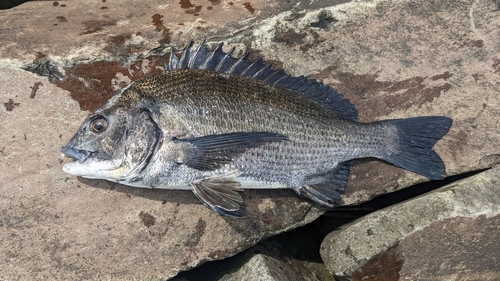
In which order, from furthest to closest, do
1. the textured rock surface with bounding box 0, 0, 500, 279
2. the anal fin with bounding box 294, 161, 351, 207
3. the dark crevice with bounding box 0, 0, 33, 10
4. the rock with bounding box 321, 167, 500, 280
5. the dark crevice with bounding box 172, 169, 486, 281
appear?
1. the dark crevice with bounding box 0, 0, 33, 10
2. the dark crevice with bounding box 172, 169, 486, 281
3. the anal fin with bounding box 294, 161, 351, 207
4. the rock with bounding box 321, 167, 500, 280
5. the textured rock surface with bounding box 0, 0, 500, 279

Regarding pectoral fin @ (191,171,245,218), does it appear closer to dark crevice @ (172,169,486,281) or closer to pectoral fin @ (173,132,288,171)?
pectoral fin @ (173,132,288,171)

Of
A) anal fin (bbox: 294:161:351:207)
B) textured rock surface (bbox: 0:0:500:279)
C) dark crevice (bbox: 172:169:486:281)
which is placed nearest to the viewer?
textured rock surface (bbox: 0:0:500:279)

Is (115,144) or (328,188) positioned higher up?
(115,144)

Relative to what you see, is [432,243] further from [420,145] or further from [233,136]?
[233,136]

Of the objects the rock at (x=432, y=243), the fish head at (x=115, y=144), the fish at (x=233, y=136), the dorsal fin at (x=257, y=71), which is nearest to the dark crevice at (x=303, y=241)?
the rock at (x=432, y=243)

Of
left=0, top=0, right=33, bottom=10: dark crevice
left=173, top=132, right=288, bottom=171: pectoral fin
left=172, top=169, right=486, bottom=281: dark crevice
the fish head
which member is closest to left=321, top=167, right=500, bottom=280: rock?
left=172, top=169, right=486, bottom=281: dark crevice

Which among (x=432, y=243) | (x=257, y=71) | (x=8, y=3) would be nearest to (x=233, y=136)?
(x=257, y=71)

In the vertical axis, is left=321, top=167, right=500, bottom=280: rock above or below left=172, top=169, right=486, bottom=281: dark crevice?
above
